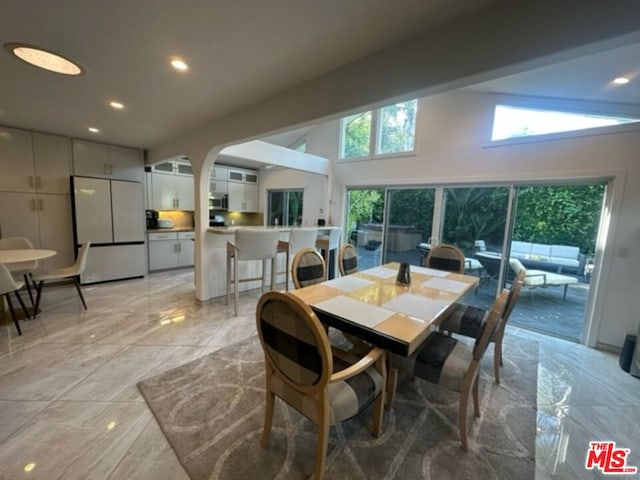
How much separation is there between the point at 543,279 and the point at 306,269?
9.93ft

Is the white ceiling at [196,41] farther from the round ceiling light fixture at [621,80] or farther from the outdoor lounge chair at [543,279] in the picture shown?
the outdoor lounge chair at [543,279]

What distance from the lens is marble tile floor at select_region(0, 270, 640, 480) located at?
4.82 feet

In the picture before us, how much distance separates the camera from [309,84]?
211 cm

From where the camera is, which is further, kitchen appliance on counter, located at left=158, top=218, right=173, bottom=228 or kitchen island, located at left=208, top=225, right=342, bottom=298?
kitchen appliance on counter, located at left=158, top=218, right=173, bottom=228

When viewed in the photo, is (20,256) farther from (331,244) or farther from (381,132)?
(381,132)

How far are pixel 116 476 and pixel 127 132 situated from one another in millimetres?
4028

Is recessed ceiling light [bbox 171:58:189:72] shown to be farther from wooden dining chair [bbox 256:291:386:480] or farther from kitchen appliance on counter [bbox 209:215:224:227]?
kitchen appliance on counter [bbox 209:215:224:227]

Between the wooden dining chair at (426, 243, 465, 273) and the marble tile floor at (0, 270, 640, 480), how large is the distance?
112cm

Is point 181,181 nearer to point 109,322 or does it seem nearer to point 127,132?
point 127,132

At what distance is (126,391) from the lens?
1970 mm

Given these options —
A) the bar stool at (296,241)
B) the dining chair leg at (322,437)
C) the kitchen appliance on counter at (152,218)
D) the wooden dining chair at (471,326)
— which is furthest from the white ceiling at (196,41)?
the kitchen appliance on counter at (152,218)

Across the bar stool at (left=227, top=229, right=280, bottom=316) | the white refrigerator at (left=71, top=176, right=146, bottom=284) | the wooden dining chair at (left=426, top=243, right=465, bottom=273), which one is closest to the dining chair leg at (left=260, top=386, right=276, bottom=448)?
the bar stool at (left=227, top=229, right=280, bottom=316)

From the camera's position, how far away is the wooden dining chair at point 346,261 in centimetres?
294

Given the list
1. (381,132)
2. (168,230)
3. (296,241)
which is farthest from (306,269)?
(168,230)
